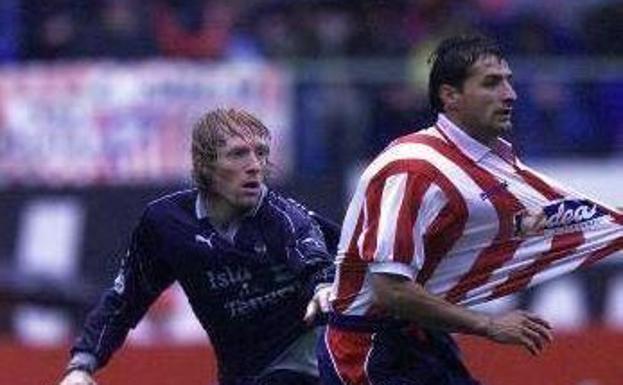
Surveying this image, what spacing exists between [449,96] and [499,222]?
431mm

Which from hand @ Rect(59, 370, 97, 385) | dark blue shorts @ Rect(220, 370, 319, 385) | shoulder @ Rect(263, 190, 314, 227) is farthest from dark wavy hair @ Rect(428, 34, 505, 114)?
hand @ Rect(59, 370, 97, 385)

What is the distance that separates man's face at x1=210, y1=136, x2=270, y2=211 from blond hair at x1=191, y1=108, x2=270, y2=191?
0.8 inches

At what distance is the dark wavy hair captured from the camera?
6.70 metres

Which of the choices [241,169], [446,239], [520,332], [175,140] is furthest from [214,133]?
[175,140]

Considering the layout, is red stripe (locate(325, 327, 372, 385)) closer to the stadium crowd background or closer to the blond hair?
the blond hair

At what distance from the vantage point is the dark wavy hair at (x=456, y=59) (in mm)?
6703

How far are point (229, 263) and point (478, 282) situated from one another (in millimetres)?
940

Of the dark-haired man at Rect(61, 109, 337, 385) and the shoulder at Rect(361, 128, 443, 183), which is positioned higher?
the shoulder at Rect(361, 128, 443, 183)

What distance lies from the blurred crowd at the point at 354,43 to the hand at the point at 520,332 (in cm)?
640

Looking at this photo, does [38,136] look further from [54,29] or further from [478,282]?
[478,282]

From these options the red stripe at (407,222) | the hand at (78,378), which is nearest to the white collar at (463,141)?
the red stripe at (407,222)

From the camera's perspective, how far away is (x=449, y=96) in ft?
22.1

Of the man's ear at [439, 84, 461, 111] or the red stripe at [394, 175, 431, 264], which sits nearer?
the red stripe at [394, 175, 431, 264]

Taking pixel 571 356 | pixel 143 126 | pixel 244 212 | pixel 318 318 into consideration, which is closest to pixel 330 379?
pixel 318 318
